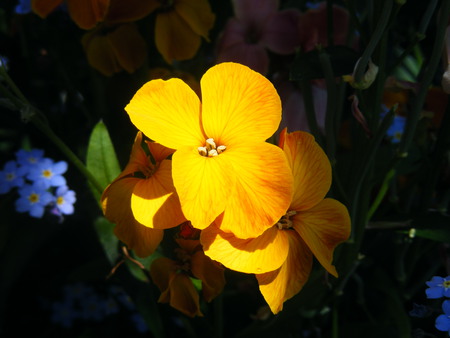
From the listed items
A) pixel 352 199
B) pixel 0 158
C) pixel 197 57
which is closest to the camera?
pixel 352 199

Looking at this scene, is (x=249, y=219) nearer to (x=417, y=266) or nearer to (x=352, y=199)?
(x=352, y=199)

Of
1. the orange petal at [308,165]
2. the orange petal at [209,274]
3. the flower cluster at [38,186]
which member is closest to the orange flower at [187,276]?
the orange petal at [209,274]

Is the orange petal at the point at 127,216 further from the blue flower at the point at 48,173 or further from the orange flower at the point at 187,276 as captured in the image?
the blue flower at the point at 48,173

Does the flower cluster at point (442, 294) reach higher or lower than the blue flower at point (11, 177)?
lower

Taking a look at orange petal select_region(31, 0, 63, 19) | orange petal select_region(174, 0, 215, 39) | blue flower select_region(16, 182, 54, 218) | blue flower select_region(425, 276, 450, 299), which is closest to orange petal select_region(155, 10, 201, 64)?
orange petal select_region(174, 0, 215, 39)

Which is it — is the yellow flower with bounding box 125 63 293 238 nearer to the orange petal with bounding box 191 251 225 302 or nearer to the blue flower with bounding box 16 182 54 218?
the orange petal with bounding box 191 251 225 302

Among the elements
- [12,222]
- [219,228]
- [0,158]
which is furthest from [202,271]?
[0,158]

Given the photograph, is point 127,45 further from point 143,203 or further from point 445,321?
point 445,321
